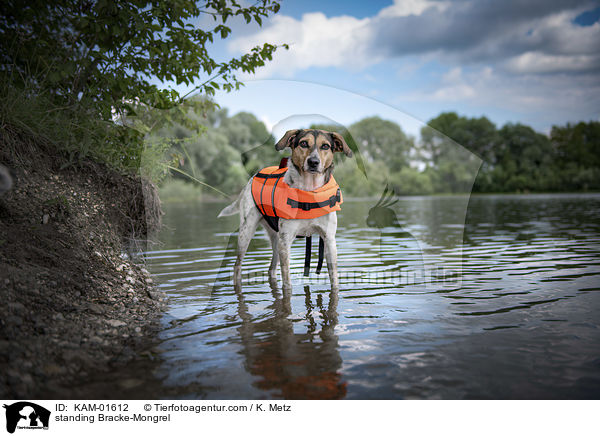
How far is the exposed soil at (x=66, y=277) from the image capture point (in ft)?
10.9

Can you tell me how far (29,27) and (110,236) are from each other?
3.96m

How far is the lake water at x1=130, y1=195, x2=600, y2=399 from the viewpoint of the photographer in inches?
125

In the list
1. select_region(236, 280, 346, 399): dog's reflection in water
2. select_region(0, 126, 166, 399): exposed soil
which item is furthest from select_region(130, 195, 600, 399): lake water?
select_region(0, 126, 166, 399): exposed soil

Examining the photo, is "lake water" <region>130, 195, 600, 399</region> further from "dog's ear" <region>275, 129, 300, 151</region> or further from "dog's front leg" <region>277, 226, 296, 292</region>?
"dog's ear" <region>275, 129, 300, 151</region>

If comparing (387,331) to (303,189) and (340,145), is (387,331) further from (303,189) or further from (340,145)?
(340,145)

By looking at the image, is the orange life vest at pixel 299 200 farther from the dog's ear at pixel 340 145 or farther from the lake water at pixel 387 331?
the lake water at pixel 387 331

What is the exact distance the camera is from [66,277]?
15.8ft

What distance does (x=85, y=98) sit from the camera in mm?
6926

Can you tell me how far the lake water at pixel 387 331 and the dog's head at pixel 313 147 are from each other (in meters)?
1.81

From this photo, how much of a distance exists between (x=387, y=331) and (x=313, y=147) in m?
2.24

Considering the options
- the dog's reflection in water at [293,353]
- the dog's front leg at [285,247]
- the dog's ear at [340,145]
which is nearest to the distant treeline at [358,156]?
the dog's ear at [340,145]

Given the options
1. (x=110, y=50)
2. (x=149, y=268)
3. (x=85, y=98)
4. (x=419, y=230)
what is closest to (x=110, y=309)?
(x=149, y=268)
